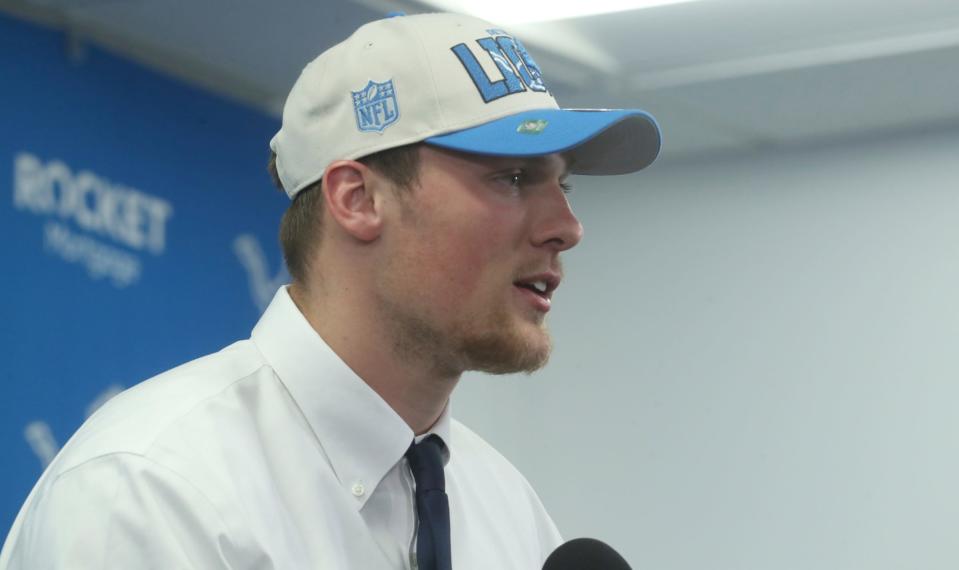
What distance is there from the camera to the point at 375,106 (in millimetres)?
1460

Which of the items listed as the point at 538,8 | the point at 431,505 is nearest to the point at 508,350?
the point at 431,505

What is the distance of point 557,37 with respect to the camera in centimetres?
288

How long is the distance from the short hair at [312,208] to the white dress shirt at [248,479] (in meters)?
0.06

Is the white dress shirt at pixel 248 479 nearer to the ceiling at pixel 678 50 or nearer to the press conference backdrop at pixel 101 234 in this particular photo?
the press conference backdrop at pixel 101 234

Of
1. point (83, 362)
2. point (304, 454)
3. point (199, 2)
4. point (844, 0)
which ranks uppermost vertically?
point (844, 0)

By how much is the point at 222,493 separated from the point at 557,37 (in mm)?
1811

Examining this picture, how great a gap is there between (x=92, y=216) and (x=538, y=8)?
0.88 m

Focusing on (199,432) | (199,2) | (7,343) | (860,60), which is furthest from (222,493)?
(860,60)

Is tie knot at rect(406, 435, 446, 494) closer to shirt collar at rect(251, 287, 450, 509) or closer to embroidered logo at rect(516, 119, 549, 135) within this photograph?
shirt collar at rect(251, 287, 450, 509)

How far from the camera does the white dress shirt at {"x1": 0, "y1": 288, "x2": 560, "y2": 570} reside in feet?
3.86

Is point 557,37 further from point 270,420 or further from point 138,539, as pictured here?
point 138,539

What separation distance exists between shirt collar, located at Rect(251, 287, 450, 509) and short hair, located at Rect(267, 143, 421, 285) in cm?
11

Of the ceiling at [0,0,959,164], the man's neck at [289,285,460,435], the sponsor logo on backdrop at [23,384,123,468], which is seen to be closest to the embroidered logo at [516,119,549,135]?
the man's neck at [289,285,460,435]

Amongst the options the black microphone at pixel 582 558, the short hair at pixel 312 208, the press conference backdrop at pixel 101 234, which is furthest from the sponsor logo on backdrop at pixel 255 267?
the black microphone at pixel 582 558
